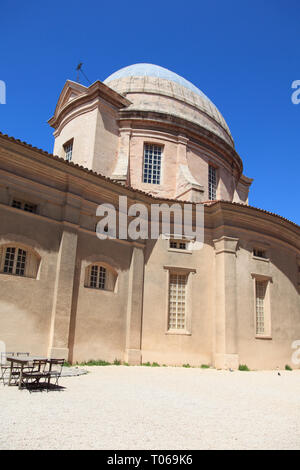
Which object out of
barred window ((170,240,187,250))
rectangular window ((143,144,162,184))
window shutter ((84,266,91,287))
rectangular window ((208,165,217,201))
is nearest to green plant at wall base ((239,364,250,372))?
barred window ((170,240,187,250))

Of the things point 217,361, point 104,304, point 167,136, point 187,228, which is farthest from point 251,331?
point 167,136

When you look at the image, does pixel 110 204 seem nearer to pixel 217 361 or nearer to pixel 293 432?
pixel 217 361

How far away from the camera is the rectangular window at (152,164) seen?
20.2 meters

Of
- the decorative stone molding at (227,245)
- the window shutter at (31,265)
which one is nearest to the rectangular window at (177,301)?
the decorative stone molding at (227,245)

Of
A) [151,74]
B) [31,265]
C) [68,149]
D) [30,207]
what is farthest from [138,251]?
[151,74]

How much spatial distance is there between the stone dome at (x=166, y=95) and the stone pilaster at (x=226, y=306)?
28.5 ft

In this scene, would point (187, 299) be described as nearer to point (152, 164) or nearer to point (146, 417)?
point (152, 164)

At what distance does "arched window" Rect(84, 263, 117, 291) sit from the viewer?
1442cm

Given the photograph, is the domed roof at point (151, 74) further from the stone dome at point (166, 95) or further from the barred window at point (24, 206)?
the barred window at point (24, 206)

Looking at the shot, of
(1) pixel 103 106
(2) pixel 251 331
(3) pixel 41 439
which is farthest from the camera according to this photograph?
(1) pixel 103 106

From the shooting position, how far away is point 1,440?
461cm

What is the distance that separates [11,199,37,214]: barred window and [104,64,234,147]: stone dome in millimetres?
9883
